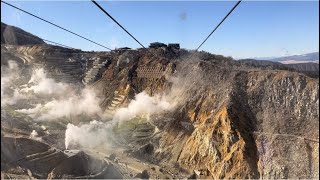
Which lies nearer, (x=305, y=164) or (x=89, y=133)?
(x=305, y=164)

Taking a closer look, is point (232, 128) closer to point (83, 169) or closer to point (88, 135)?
point (83, 169)

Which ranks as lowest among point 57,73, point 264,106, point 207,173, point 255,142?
point 207,173

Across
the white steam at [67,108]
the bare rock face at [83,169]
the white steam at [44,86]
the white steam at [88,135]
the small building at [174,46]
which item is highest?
the small building at [174,46]

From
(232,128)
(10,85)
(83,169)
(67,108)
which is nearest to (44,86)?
(10,85)

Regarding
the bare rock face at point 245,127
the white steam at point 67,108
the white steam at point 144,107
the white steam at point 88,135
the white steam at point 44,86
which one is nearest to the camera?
the bare rock face at point 245,127

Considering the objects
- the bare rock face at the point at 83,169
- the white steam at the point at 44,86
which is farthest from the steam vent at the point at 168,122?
the white steam at the point at 44,86

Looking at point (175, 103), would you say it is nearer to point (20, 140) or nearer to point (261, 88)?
point (261, 88)

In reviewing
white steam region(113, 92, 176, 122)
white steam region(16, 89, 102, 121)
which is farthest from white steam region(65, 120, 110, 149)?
white steam region(16, 89, 102, 121)

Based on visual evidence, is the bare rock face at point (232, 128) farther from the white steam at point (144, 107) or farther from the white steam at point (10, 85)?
the white steam at point (10, 85)

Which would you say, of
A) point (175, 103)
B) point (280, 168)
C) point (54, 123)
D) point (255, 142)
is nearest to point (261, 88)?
point (255, 142)
